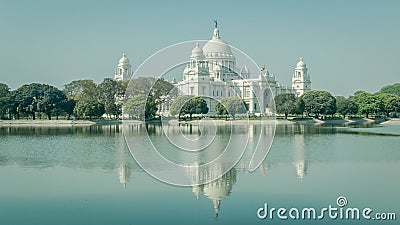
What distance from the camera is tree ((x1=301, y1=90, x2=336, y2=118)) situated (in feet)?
207

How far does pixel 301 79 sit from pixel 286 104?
4007 cm

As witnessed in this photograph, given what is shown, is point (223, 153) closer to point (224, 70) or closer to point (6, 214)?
point (6, 214)

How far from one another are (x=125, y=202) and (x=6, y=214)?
2.83 meters

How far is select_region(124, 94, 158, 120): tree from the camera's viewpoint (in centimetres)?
5175

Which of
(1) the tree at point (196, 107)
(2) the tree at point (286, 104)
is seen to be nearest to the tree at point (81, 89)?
(1) the tree at point (196, 107)

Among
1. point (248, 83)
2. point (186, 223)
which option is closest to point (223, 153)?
point (186, 223)

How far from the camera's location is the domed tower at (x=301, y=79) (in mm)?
100500

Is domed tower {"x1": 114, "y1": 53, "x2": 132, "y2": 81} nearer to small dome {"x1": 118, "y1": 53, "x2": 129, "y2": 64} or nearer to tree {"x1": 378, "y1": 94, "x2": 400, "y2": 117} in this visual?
small dome {"x1": 118, "y1": 53, "x2": 129, "y2": 64}

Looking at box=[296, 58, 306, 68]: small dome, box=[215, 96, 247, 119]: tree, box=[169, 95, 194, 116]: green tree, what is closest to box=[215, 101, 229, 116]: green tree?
box=[215, 96, 247, 119]: tree

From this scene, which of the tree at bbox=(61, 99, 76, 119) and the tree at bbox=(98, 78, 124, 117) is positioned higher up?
the tree at bbox=(98, 78, 124, 117)

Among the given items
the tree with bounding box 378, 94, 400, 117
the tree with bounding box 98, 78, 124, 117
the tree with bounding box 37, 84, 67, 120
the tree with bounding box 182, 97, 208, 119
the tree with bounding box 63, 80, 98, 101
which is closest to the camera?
the tree with bounding box 37, 84, 67, 120

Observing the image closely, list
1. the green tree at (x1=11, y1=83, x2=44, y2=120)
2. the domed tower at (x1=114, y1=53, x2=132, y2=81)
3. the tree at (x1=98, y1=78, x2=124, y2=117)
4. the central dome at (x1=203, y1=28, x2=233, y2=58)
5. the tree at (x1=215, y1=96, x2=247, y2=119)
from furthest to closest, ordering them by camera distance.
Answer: the domed tower at (x1=114, y1=53, x2=132, y2=81)
the central dome at (x1=203, y1=28, x2=233, y2=58)
the tree at (x1=98, y1=78, x2=124, y2=117)
the tree at (x1=215, y1=96, x2=247, y2=119)
the green tree at (x1=11, y1=83, x2=44, y2=120)

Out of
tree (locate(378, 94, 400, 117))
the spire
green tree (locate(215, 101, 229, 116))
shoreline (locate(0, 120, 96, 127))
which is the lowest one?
the spire

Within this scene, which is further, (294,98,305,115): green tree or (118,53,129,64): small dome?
(118,53,129,64): small dome
